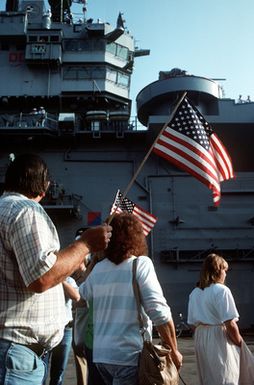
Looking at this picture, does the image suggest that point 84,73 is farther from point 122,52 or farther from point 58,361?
point 58,361

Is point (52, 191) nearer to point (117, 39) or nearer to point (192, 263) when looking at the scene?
point (192, 263)

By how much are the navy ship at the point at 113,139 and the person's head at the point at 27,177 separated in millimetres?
15086

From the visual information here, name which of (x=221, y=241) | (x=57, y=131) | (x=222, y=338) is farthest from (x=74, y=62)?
(x=222, y=338)

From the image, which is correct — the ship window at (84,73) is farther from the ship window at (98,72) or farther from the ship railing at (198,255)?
the ship railing at (198,255)

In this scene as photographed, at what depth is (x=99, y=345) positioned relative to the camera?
2.61 m

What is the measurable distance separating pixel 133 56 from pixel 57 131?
7.97 m

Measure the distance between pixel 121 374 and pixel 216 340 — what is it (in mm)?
1446

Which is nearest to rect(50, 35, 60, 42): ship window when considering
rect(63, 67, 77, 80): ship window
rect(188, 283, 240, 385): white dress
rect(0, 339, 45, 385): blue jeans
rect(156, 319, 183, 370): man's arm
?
rect(63, 67, 77, 80): ship window

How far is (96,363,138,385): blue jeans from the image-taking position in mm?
2455

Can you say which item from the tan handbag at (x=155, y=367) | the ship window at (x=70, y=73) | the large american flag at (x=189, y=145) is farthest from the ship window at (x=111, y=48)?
the tan handbag at (x=155, y=367)

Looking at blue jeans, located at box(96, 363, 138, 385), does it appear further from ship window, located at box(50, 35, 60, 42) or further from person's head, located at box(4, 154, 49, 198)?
ship window, located at box(50, 35, 60, 42)

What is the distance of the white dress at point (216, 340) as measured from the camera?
3584 mm

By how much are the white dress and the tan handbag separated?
132 centimetres

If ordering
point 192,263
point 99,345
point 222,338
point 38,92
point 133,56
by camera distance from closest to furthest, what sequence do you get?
1. point 99,345
2. point 222,338
3. point 192,263
4. point 38,92
5. point 133,56
